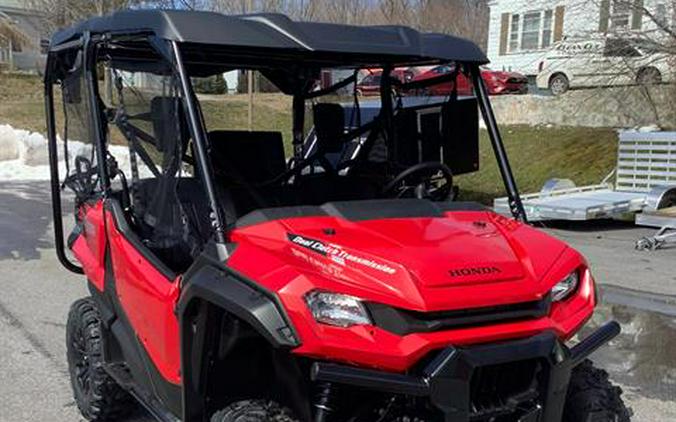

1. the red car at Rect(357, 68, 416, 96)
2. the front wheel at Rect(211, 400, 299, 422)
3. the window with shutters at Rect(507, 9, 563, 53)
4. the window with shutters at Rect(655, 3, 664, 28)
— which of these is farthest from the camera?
the window with shutters at Rect(507, 9, 563, 53)

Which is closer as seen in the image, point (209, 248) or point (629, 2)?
point (209, 248)

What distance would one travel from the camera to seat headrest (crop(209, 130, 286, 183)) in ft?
12.7

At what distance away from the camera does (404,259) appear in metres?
2.49

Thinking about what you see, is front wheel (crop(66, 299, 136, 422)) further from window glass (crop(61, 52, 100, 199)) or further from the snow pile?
the snow pile

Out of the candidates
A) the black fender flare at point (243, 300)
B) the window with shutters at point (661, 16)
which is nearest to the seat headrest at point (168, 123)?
the black fender flare at point (243, 300)

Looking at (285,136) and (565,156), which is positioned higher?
(285,136)

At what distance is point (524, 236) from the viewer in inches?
114

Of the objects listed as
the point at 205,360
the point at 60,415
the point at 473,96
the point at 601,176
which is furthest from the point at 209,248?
the point at 601,176

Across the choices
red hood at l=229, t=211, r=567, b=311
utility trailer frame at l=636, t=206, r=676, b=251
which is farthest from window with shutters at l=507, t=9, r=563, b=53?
red hood at l=229, t=211, r=567, b=311

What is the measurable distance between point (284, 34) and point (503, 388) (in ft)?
4.92

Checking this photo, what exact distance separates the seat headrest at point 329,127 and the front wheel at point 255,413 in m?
1.83

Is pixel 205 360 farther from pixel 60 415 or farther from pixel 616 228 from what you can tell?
pixel 616 228

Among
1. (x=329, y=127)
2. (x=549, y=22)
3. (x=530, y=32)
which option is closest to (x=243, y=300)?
(x=329, y=127)

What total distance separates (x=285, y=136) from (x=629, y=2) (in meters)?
9.27
